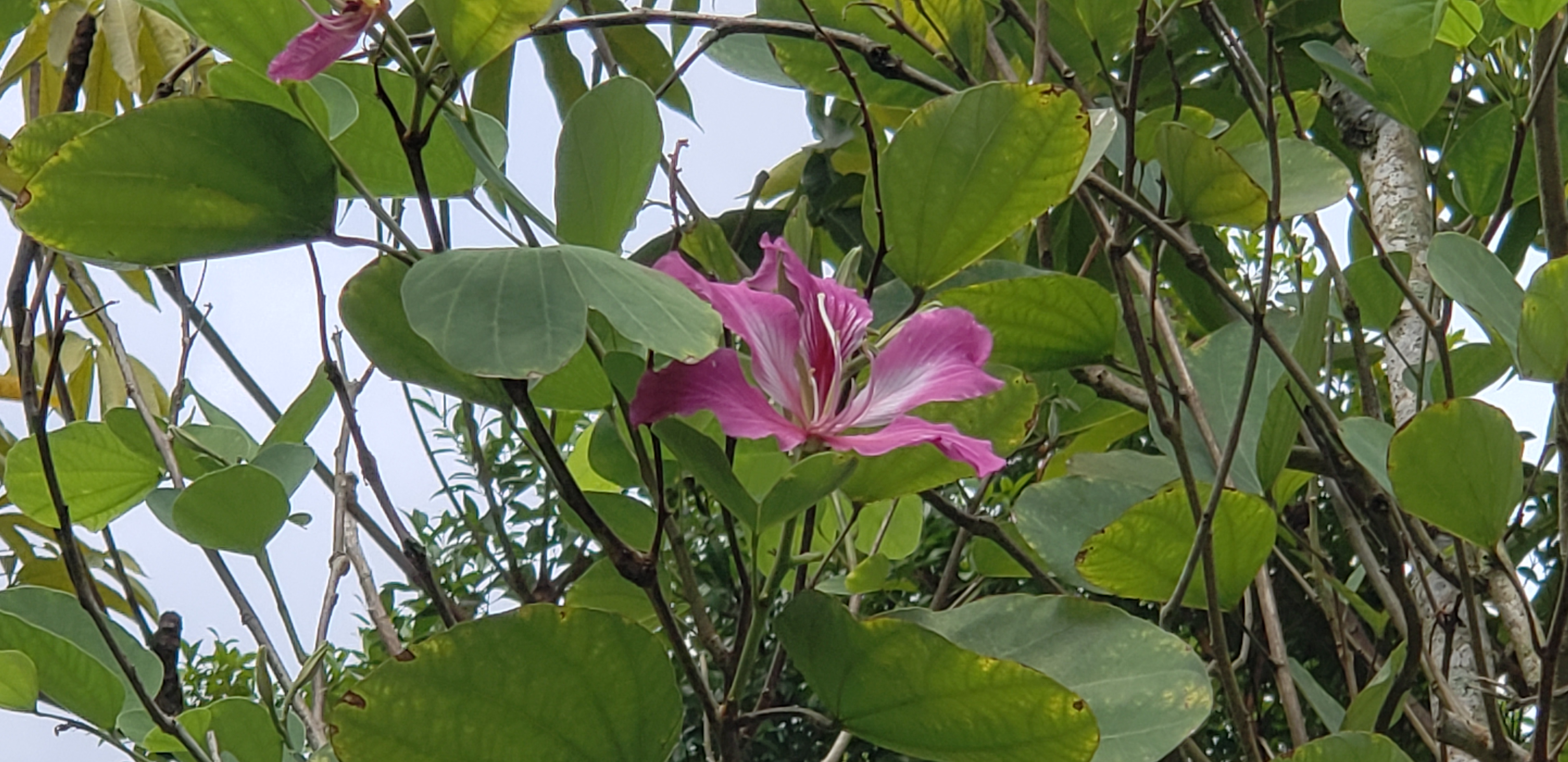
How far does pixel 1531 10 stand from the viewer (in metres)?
0.44

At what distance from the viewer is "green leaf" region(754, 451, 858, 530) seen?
0.26 meters

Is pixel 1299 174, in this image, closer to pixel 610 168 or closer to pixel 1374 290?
pixel 1374 290

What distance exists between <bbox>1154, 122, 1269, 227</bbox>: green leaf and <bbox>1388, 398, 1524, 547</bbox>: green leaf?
8 centimetres

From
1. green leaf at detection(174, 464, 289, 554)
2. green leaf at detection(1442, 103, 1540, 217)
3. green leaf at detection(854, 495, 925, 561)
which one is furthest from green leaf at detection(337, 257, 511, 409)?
green leaf at detection(1442, 103, 1540, 217)

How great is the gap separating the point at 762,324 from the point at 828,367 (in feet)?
0.07

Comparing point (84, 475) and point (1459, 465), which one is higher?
point (84, 475)

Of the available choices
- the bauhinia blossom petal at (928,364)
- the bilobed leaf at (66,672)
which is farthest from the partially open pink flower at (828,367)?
the bilobed leaf at (66,672)

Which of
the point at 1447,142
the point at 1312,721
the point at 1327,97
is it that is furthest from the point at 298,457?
the point at 1312,721

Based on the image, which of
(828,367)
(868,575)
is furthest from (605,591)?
(828,367)

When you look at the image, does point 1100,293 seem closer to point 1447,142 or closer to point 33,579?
point 1447,142

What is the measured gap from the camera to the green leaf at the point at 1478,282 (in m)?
0.41

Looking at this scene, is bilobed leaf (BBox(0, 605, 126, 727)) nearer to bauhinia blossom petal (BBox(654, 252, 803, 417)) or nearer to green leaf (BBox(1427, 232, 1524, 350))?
bauhinia blossom petal (BBox(654, 252, 803, 417))

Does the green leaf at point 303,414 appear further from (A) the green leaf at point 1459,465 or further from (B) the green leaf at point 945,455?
(A) the green leaf at point 1459,465

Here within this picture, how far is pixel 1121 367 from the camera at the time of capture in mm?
486
